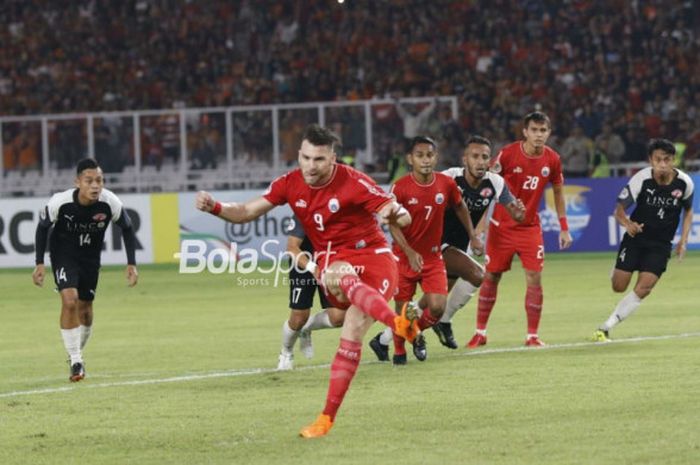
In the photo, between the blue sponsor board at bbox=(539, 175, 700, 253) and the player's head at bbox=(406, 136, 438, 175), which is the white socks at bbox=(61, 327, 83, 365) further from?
the blue sponsor board at bbox=(539, 175, 700, 253)

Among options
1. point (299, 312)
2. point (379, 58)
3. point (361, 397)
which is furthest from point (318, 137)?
point (379, 58)

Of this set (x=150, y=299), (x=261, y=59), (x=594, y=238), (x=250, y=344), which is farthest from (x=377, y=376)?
(x=261, y=59)

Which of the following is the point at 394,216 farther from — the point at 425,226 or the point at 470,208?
the point at 470,208

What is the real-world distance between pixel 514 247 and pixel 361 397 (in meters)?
4.26

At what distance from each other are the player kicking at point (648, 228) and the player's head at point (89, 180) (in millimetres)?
5145

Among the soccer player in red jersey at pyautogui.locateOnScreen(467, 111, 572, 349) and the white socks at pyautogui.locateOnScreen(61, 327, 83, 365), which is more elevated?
the soccer player in red jersey at pyautogui.locateOnScreen(467, 111, 572, 349)

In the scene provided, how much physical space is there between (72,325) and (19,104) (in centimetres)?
2424

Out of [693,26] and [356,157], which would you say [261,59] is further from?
[693,26]

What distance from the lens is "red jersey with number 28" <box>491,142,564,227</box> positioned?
14938 mm

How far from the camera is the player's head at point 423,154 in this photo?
13180 mm

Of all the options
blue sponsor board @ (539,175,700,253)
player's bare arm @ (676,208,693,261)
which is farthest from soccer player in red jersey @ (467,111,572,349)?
blue sponsor board @ (539,175,700,253)

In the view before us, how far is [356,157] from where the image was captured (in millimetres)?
30781

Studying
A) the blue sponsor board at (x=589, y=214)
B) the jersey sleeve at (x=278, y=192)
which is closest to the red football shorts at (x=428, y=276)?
the jersey sleeve at (x=278, y=192)

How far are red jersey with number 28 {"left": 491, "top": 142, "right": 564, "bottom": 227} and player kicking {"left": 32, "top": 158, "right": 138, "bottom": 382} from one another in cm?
381
